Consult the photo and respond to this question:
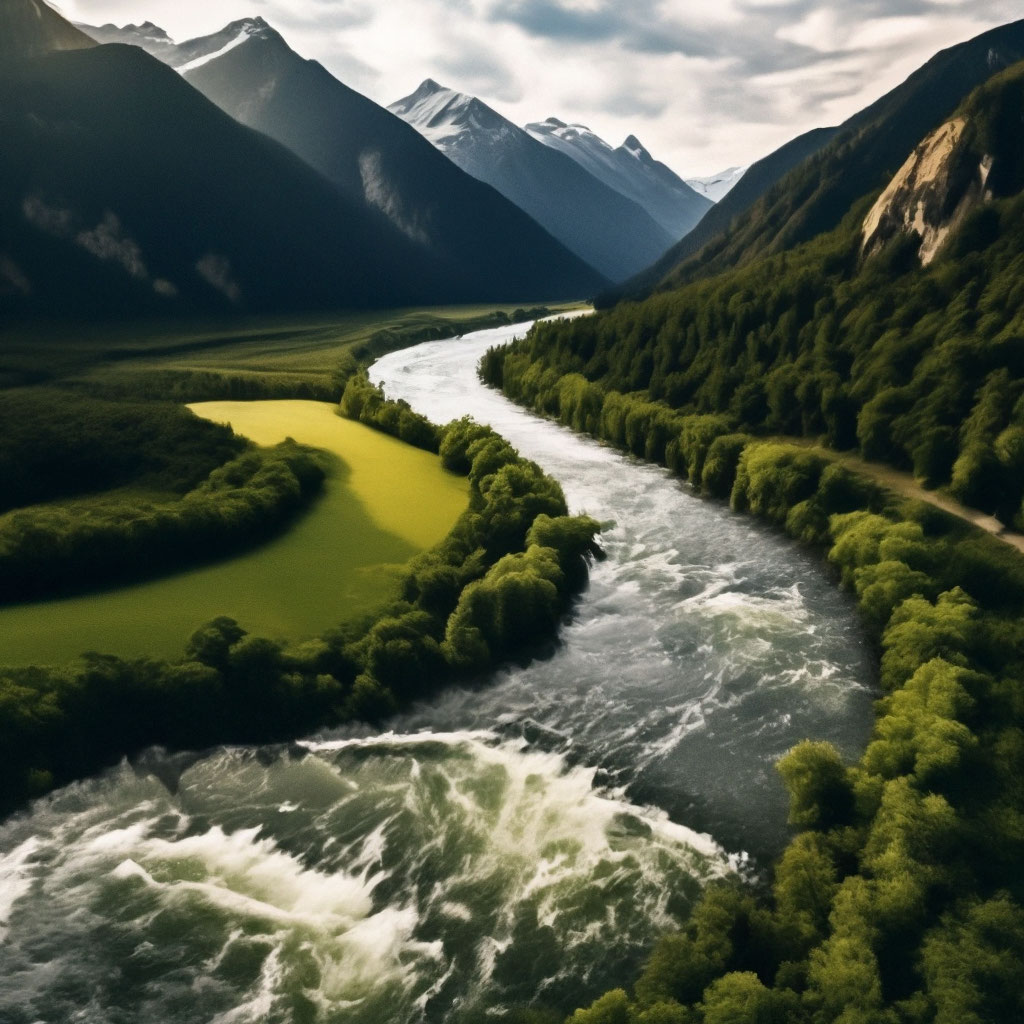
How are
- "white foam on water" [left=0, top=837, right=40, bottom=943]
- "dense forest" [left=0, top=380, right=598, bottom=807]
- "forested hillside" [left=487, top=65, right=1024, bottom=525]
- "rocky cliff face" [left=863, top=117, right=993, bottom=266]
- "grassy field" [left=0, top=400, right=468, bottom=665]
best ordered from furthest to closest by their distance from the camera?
"rocky cliff face" [left=863, top=117, right=993, bottom=266]
"forested hillside" [left=487, top=65, right=1024, bottom=525]
"grassy field" [left=0, top=400, right=468, bottom=665]
"dense forest" [left=0, top=380, right=598, bottom=807]
"white foam on water" [left=0, top=837, right=40, bottom=943]

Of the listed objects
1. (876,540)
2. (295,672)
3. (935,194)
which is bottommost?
(295,672)

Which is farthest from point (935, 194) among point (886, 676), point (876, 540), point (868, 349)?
point (886, 676)

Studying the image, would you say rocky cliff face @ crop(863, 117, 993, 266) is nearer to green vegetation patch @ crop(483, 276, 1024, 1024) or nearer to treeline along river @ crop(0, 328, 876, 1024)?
green vegetation patch @ crop(483, 276, 1024, 1024)

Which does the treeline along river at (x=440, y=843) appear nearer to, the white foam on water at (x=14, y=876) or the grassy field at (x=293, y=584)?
the white foam on water at (x=14, y=876)

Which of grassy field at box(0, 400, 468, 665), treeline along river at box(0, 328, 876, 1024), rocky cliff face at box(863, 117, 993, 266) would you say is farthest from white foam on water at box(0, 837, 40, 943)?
rocky cliff face at box(863, 117, 993, 266)

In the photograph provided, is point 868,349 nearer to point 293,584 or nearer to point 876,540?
point 876,540
